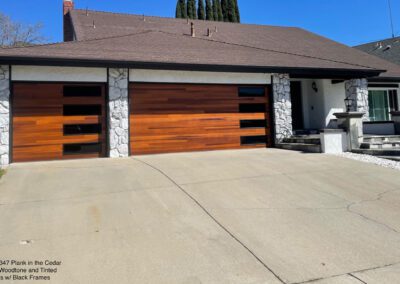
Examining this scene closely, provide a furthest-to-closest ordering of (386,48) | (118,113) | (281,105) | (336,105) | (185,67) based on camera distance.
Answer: (386,48) < (336,105) < (281,105) < (185,67) < (118,113)

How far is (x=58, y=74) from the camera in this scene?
360 inches

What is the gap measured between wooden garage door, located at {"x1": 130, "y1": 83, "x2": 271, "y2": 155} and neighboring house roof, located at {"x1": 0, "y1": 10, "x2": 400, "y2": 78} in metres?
0.94

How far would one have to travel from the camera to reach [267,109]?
11711 millimetres

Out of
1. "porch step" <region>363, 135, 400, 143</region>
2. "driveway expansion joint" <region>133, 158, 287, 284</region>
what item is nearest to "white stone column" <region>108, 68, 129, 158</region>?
"driveway expansion joint" <region>133, 158, 287, 284</region>

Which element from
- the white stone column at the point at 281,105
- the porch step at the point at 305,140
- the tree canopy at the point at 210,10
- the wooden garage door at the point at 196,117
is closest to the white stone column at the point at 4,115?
the wooden garage door at the point at 196,117

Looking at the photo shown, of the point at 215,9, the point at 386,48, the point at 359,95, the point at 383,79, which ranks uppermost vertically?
the point at 215,9

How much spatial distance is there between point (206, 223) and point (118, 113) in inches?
243

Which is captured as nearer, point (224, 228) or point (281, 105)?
point (224, 228)

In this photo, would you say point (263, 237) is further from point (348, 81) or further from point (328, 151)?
point (348, 81)

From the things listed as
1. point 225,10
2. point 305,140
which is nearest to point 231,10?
point 225,10

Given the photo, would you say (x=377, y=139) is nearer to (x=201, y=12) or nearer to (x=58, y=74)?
(x=58, y=74)

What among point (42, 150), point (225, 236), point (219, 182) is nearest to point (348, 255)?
point (225, 236)

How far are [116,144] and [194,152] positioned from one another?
2571 millimetres

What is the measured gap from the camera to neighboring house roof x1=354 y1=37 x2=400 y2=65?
64.8ft
